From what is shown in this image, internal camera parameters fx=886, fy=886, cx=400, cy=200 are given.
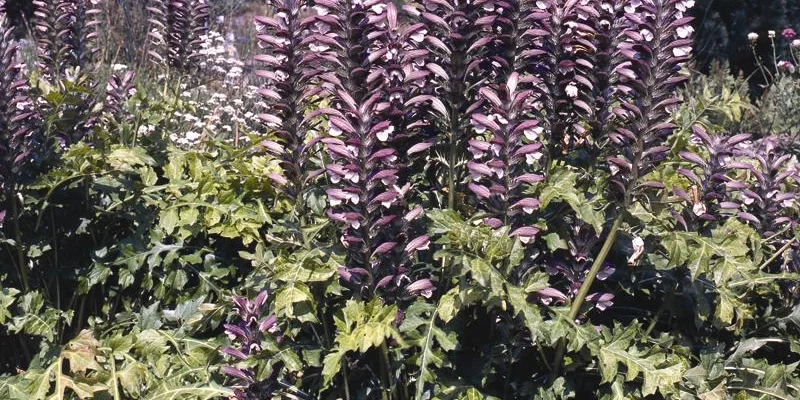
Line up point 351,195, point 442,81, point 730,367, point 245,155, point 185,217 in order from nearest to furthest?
point 351,195 < point 442,81 < point 730,367 < point 185,217 < point 245,155

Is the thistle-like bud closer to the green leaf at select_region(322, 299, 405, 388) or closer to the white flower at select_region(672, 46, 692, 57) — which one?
the green leaf at select_region(322, 299, 405, 388)

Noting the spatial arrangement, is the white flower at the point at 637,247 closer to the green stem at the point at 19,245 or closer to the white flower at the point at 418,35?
the white flower at the point at 418,35

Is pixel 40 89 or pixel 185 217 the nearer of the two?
pixel 185 217

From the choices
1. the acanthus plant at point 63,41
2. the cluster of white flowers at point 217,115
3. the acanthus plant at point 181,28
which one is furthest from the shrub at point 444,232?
the cluster of white flowers at point 217,115

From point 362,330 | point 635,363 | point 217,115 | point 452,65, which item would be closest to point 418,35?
point 452,65

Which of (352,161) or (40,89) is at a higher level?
(40,89)

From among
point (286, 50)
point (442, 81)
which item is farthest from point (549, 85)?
point (286, 50)

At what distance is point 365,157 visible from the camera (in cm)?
282

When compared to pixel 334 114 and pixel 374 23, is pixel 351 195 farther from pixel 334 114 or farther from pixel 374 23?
pixel 374 23

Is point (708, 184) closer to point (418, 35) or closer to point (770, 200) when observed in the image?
point (770, 200)

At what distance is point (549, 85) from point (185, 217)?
1570 mm

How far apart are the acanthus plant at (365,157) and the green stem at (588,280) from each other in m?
0.51

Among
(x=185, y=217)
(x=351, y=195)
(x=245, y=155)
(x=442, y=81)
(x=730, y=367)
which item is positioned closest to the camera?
(x=351, y=195)

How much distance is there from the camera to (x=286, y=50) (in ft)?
10.4
